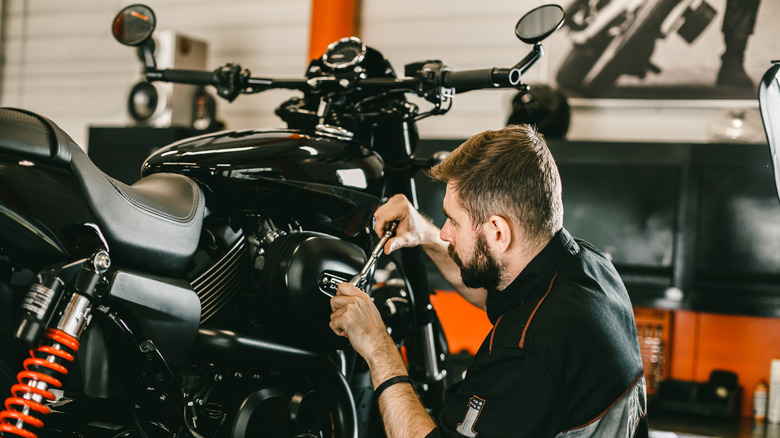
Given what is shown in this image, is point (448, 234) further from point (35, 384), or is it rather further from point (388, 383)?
point (35, 384)

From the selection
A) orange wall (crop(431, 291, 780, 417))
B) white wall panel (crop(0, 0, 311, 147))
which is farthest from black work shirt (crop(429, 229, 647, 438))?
white wall panel (crop(0, 0, 311, 147))

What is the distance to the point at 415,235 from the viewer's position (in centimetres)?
176

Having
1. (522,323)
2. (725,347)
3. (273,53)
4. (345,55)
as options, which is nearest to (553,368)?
(522,323)

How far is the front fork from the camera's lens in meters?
1.03

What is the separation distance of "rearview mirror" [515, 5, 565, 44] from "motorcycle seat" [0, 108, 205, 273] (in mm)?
808

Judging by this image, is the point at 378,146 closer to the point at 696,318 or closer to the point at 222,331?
the point at 222,331

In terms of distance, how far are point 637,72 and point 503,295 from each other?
2.50 m

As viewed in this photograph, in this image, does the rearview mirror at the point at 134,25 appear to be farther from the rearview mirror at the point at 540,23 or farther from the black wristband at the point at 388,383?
the black wristband at the point at 388,383

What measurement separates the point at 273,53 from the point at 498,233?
133 inches

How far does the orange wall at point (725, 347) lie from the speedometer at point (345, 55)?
1.75 m

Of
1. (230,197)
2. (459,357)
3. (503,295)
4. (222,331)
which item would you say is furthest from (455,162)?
(459,357)

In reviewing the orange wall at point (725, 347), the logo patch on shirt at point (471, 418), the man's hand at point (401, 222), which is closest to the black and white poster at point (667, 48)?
the orange wall at point (725, 347)

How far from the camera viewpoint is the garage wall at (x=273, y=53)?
12.0ft

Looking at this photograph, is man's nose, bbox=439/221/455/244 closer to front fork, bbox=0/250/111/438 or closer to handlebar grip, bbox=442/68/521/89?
handlebar grip, bbox=442/68/521/89
